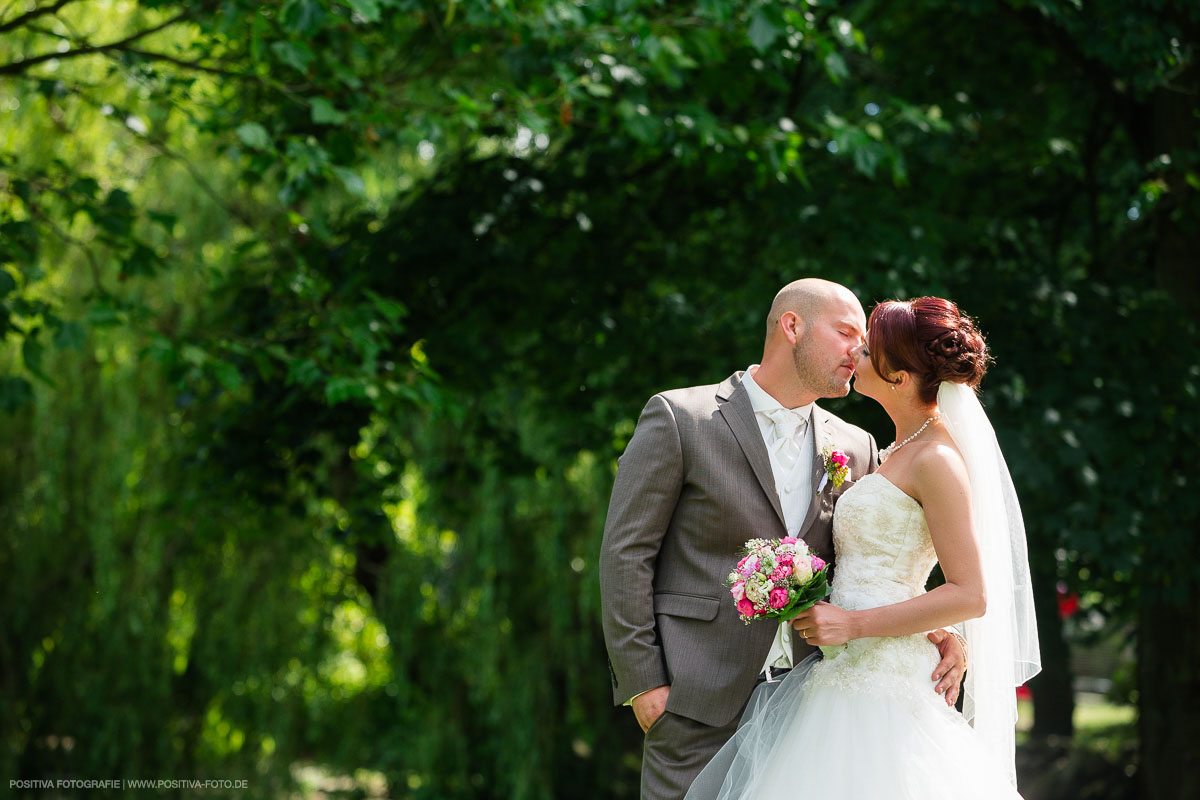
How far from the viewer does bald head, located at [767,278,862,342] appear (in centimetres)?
264

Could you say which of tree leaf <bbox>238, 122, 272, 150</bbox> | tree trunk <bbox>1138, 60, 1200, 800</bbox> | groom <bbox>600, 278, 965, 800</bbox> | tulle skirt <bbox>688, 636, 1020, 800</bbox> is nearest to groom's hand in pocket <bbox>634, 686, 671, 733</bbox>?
groom <bbox>600, 278, 965, 800</bbox>

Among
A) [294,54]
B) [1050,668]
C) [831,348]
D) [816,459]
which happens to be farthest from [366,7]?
[1050,668]

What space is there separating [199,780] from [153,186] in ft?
12.8

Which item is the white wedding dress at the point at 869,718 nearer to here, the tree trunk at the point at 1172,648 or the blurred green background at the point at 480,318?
the blurred green background at the point at 480,318

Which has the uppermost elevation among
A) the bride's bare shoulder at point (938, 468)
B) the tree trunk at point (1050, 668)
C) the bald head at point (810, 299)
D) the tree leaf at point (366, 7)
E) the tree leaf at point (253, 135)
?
the tree leaf at point (366, 7)

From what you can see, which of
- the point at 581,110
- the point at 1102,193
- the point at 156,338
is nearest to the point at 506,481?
the point at 581,110

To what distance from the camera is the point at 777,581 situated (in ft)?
7.48

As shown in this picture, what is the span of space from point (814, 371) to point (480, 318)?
3.11m

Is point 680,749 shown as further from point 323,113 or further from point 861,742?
point 323,113

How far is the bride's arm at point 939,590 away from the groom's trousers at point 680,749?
363mm

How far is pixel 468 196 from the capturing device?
5.61 metres

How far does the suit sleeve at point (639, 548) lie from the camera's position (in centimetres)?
257

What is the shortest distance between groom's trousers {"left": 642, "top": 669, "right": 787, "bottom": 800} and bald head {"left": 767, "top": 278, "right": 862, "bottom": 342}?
100 centimetres

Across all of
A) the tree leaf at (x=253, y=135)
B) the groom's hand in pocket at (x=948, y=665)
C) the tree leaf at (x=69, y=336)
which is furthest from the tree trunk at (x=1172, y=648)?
the tree leaf at (x=69, y=336)
